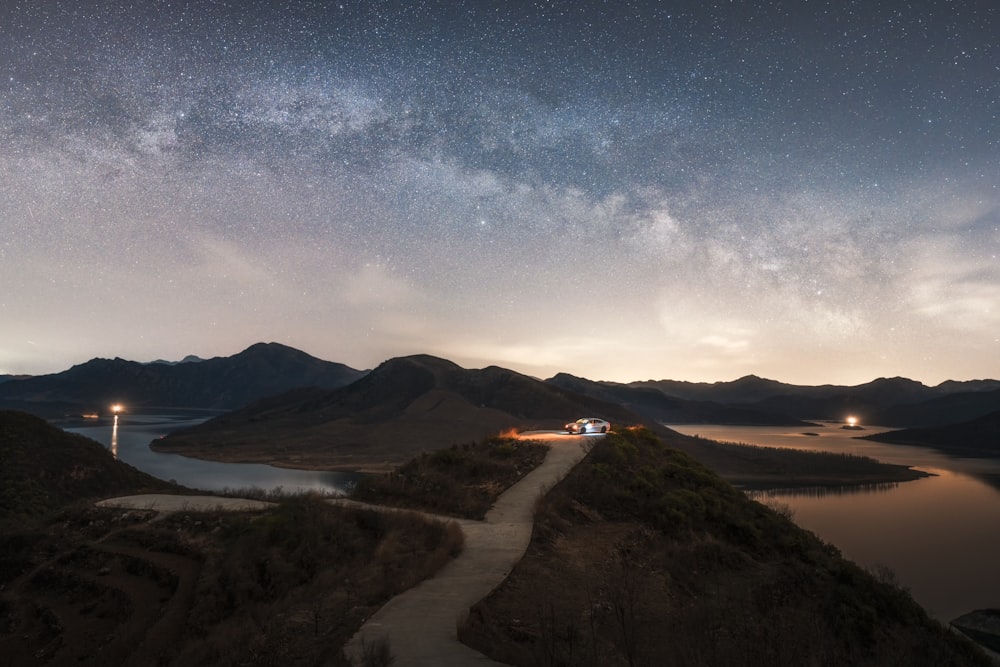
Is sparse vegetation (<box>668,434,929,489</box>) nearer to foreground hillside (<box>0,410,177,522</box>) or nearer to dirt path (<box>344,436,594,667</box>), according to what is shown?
dirt path (<box>344,436,594,667</box>)

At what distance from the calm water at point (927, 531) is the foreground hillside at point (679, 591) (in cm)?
2013

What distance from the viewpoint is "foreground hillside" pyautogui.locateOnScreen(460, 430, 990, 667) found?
8.68 metres

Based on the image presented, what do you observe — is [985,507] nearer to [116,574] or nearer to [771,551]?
[771,551]

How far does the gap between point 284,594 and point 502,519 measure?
649 cm

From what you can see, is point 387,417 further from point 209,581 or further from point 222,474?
point 209,581

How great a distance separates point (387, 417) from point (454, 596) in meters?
136

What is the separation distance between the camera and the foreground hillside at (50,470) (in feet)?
110

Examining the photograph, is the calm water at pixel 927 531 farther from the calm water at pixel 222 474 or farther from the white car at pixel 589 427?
the calm water at pixel 222 474

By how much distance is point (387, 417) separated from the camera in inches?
5620

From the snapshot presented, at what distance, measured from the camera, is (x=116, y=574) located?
15859 mm

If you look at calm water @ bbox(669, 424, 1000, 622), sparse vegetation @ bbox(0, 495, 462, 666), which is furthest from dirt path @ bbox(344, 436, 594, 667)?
calm water @ bbox(669, 424, 1000, 622)

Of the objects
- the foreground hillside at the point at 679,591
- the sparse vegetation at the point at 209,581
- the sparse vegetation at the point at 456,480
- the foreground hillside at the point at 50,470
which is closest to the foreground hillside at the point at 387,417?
the foreground hillside at the point at 50,470

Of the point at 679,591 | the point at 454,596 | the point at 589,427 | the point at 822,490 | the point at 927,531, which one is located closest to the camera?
the point at 454,596

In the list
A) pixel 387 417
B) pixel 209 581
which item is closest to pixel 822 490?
pixel 209 581
